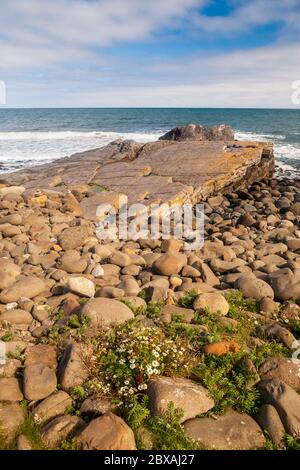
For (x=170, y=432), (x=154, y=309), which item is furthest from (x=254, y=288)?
(x=170, y=432)

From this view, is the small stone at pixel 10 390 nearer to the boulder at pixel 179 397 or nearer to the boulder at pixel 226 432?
the boulder at pixel 179 397

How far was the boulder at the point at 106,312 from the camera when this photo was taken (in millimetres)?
4965

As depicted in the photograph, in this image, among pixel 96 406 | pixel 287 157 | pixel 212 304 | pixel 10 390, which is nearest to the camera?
pixel 96 406

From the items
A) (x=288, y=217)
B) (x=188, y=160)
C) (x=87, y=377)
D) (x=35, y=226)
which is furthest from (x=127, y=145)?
(x=87, y=377)

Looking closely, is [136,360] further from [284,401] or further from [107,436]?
[284,401]

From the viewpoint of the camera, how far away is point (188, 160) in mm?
15719

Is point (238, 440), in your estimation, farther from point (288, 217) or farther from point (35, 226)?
point (288, 217)

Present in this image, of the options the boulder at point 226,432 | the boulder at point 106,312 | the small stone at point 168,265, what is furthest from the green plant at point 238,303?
the boulder at point 226,432

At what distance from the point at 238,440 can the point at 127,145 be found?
645 inches

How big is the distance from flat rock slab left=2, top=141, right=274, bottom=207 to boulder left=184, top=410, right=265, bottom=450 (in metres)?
8.59

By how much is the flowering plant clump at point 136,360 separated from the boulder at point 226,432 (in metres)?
0.63

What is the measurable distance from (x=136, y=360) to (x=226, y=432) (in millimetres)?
1178

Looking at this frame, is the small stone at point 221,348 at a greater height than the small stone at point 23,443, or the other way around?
the small stone at point 221,348

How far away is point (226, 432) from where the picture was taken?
357 cm
